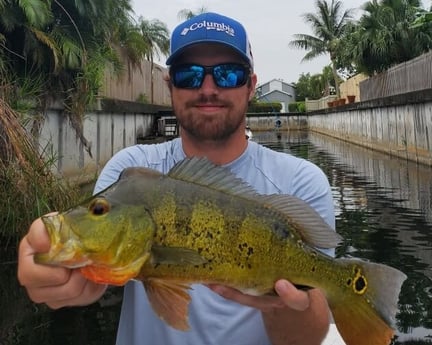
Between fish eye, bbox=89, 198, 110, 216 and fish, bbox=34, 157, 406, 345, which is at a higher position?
fish eye, bbox=89, 198, 110, 216

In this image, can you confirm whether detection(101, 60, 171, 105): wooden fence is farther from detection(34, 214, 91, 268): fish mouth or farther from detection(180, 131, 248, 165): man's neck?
detection(34, 214, 91, 268): fish mouth

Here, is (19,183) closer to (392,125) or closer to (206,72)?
(206,72)

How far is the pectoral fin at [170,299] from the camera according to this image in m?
1.81

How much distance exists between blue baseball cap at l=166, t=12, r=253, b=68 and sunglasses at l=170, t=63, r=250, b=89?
0.11m

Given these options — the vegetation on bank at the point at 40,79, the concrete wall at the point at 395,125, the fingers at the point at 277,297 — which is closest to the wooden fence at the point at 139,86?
the vegetation on bank at the point at 40,79

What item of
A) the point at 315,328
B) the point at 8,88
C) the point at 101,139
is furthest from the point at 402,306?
the point at 101,139

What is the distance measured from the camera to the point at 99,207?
5.74 ft

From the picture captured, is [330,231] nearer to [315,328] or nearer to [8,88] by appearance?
[315,328]

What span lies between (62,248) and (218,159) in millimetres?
1229

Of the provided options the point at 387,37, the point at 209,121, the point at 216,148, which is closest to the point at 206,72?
the point at 209,121

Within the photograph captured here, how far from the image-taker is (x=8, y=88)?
9.40 m

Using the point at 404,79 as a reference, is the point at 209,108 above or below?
below

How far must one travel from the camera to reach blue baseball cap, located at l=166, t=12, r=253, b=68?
2715 millimetres

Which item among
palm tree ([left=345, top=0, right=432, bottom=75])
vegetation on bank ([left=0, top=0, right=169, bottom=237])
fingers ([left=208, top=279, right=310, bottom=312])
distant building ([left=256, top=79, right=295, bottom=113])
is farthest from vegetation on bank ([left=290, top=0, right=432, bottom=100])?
distant building ([left=256, top=79, right=295, bottom=113])
